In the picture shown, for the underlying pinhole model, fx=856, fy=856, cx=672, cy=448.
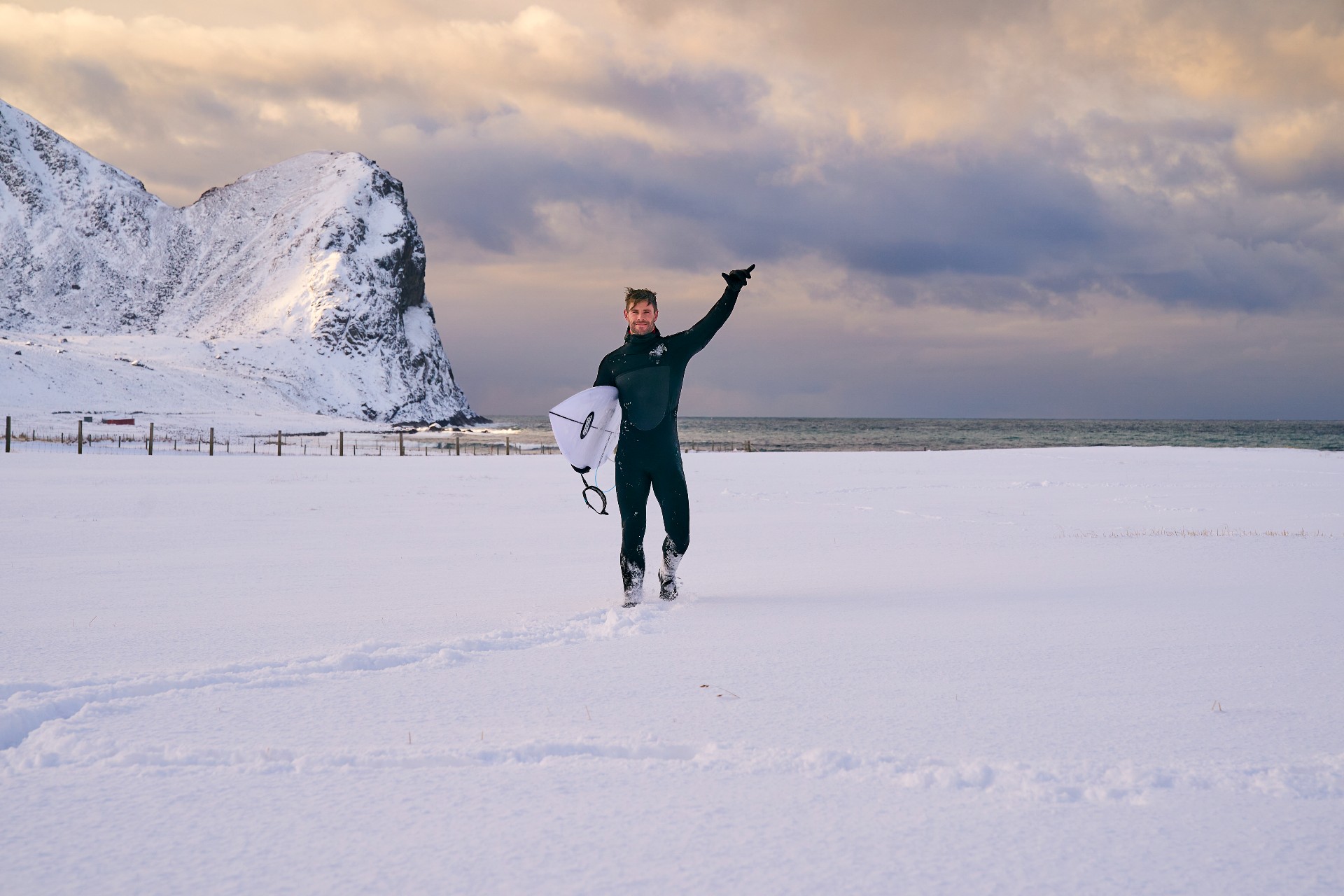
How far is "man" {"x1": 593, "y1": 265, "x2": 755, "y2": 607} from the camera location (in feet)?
17.6

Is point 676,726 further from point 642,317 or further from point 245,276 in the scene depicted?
point 245,276

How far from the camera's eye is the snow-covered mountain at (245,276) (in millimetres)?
129000

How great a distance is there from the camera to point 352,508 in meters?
12.4

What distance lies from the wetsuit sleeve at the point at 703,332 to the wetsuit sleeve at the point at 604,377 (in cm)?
44

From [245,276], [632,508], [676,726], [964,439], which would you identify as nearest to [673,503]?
[632,508]

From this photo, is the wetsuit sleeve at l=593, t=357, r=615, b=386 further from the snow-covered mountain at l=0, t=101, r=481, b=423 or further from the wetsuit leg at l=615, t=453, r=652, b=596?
the snow-covered mountain at l=0, t=101, r=481, b=423

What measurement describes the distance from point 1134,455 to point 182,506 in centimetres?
2576

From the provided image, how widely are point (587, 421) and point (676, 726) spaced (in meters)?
3.00

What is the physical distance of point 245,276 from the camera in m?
155

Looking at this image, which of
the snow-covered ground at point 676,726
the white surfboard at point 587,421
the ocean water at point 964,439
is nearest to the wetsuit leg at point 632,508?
the white surfboard at point 587,421

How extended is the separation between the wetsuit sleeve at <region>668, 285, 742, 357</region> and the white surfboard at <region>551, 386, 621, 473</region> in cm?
53

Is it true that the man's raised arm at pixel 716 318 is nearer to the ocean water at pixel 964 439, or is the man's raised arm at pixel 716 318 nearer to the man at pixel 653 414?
the man at pixel 653 414

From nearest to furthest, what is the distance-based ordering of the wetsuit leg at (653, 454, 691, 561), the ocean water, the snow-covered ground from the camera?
1. the snow-covered ground
2. the wetsuit leg at (653, 454, 691, 561)
3. the ocean water

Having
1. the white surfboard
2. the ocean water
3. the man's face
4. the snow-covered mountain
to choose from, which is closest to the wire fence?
the ocean water
